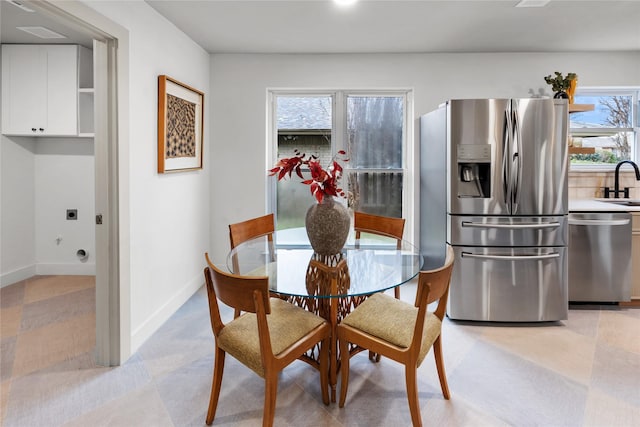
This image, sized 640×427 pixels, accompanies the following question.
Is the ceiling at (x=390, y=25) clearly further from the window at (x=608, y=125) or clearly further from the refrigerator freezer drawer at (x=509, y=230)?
the refrigerator freezer drawer at (x=509, y=230)

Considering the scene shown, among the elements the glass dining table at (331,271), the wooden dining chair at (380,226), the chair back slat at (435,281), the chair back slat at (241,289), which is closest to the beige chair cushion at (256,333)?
the glass dining table at (331,271)

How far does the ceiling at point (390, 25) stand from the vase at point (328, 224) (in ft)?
4.92

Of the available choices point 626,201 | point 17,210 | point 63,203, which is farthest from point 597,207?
point 17,210

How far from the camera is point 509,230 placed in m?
3.00

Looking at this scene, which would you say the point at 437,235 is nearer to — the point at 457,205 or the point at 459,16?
the point at 457,205

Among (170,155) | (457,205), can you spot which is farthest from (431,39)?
(170,155)

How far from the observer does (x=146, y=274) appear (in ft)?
9.16

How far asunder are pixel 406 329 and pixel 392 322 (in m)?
0.08

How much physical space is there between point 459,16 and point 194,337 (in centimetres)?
306

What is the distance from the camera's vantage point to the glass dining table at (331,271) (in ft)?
6.05

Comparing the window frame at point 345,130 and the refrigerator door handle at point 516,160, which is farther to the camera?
the window frame at point 345,130

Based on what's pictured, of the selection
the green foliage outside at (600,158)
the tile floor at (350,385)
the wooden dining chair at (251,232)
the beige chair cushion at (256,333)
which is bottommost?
the tile floor at (350,385)

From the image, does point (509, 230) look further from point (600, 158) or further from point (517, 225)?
point (600, 158)

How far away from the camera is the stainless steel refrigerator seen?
2945 mm
